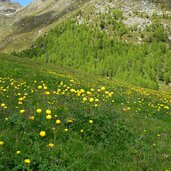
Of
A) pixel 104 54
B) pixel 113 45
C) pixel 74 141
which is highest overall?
pixel 74 141

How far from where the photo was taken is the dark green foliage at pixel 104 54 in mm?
119438

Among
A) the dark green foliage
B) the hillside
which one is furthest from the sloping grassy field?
the hillside

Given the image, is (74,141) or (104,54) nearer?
(74,141)

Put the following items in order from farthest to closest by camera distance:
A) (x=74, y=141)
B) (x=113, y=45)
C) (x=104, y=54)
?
(x=113, y=45), (x=104, y=54), (x=74, y=141)

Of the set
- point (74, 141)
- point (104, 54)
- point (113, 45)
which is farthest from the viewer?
point (113, 45)

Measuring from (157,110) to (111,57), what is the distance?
116 metres

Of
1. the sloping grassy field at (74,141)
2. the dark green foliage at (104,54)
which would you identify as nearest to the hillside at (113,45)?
the dark green foliage at (104,54)

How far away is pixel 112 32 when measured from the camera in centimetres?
14638

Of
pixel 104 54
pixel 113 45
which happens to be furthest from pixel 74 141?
pixel 113 45

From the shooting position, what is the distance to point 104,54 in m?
138

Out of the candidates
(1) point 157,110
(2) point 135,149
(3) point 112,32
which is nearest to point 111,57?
(3) point 112,32

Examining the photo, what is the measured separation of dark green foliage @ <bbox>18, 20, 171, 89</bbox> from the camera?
119438mm

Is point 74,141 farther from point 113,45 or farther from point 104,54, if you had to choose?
point 113,45

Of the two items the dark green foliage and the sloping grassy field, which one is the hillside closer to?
the dark green foliage
